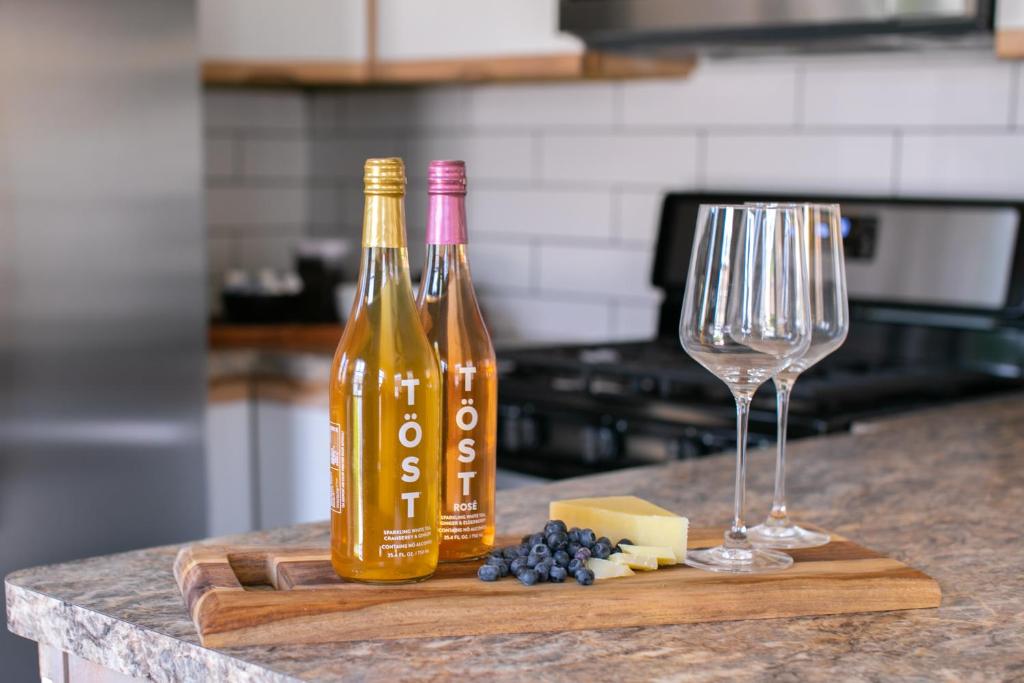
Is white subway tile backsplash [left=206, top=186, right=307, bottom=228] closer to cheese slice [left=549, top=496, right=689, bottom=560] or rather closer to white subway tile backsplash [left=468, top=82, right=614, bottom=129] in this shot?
white subway tile backsplash [left=468, top=82, right=614, bottom=129]

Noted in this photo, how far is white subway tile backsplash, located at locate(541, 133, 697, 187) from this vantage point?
104 inches

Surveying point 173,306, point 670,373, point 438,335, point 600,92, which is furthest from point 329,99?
point 438,335

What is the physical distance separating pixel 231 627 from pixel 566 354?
5.02 ft

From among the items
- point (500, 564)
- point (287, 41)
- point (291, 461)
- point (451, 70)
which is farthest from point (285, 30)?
point (500, 564)

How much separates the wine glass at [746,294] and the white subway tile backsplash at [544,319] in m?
1.84

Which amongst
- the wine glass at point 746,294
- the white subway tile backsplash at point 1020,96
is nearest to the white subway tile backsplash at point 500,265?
the white subway tile backsplash at point 1020,96

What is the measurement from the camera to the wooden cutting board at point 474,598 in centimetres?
80

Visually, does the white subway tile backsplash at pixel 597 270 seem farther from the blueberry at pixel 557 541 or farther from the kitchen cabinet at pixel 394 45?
the blueberry at pixel 557 541

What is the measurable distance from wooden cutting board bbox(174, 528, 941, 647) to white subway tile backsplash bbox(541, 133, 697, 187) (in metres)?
1.74

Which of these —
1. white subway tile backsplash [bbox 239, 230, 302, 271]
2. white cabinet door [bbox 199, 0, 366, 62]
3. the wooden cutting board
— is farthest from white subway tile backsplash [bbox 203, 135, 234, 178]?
the wooden cutting board

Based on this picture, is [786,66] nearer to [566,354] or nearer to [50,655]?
[566,354]

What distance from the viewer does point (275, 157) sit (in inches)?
127

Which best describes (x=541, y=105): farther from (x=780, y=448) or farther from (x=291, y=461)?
(x=780, y=448)

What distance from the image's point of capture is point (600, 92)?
274cm
